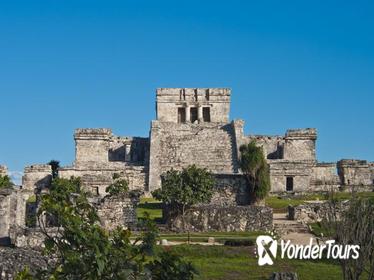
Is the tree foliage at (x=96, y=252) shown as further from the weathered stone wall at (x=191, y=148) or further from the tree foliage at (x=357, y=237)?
the weathered stone wall at (x=191, y=148)

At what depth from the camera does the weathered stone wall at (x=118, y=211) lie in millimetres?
25188

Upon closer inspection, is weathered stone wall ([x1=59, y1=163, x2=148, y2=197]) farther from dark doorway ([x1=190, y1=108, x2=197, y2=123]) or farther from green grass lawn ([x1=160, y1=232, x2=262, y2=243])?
green grass lawn ([x1=160, y1=232, x2=262, y2=243])

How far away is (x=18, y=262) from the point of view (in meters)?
12.3

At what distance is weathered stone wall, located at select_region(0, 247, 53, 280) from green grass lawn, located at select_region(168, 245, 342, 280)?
15.9ft

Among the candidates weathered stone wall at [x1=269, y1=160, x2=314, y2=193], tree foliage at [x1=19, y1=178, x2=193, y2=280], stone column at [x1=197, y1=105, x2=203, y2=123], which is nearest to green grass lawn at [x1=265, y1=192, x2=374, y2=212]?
weathered stone wall at [x1=269, y1=160, x2=314, y2=193]

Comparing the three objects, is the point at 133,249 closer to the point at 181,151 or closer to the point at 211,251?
the point at 211,251

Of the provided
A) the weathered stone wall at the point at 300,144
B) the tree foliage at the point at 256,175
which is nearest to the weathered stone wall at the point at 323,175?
the weathered stone wall at the point at 300,144

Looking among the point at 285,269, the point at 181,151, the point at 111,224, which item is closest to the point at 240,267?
the point at 285,269

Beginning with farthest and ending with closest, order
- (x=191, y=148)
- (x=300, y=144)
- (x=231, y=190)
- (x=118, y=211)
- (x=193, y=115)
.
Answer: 1. (x=193, y=115)
2. (x=300, y=144)
3. (x=191, y=148)
4. (x=231, y=190)
5. (x=118, y=211)

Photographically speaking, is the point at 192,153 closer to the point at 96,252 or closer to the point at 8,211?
the point at 8,211

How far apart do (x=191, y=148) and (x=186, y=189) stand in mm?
26043

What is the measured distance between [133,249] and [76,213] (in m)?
0.81

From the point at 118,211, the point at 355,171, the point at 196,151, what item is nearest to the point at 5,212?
the point at 118,211

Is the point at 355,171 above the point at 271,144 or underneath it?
underneath
